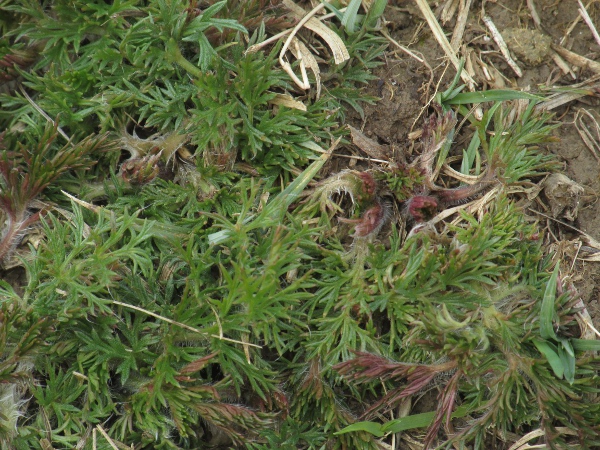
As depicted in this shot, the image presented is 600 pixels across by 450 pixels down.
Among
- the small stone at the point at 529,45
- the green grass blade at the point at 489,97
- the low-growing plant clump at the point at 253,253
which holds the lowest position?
the low-growing plant clump at the point at 253,253

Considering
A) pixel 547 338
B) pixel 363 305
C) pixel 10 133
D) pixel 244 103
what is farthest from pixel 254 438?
pixel 10 133

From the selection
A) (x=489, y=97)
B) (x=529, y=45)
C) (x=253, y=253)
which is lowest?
(x=253, y=253)

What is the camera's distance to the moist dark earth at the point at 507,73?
123 inches

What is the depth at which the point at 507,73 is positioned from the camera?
3266mm

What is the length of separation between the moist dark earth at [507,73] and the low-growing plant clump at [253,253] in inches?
4.6

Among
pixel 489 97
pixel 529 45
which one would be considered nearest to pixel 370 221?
pixel 489 97

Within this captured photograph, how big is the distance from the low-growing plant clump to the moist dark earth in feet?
0.38

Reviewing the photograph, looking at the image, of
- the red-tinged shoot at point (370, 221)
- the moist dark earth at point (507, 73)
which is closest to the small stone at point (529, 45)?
the moist dark earth at point (507, 73)

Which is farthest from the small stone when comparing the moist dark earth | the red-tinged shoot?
the red-tinged shoot

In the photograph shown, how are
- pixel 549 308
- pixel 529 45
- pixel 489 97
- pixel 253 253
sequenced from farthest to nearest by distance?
pixel 529 45 < pixel 489 97 < pixel 253 253 < pixel 549 308

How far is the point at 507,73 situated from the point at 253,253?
5.51 ft

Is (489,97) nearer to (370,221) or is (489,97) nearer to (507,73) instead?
(507,73)

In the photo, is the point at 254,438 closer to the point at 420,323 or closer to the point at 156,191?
the point at 420,323

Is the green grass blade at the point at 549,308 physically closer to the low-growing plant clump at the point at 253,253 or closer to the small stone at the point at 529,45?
the low-growing plant clump at the point at 253,253
